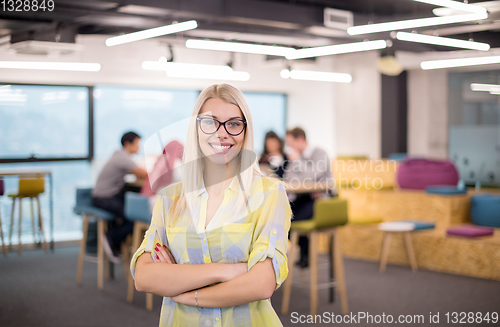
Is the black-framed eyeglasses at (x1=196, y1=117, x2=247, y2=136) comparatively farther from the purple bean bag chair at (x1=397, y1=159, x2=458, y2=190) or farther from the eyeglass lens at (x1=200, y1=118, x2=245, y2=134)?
the purple bean bag chair at (x1=397, y1=159, x2=458, y2=190)

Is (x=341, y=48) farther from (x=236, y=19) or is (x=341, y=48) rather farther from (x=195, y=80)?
(x=195, y=80)

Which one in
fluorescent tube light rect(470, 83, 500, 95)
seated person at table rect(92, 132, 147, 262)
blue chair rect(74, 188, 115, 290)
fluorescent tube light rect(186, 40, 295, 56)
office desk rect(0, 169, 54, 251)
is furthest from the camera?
fluorescent tube light rect(470, 83, 500, 95)

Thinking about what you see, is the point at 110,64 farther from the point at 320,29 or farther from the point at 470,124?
the point at 470,124

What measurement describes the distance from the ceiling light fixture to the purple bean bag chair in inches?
107

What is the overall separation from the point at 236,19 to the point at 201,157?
19.5ft

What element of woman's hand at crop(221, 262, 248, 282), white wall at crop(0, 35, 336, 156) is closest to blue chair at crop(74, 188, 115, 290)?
white wall at crop(0, 35, 336, 156)

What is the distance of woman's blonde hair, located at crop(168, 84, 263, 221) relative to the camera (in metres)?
1.39

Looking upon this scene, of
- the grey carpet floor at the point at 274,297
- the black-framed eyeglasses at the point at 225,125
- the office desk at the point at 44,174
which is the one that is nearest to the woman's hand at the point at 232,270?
the black-framed eyeglasses at the point at 225,125

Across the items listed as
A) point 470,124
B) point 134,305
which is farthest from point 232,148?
point 470,124

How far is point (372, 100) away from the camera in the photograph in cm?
982

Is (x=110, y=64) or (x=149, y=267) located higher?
(x=110, y=64)

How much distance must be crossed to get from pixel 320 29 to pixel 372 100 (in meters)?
2.46

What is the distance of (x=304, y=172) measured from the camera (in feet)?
18.8

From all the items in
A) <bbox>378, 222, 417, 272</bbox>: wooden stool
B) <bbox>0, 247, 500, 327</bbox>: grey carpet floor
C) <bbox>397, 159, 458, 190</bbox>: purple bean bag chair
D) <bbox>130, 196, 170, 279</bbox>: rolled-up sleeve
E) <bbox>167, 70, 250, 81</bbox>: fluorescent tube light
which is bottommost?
<bbox>0, 247, 500, 327</bbox>: grey carpet floor
